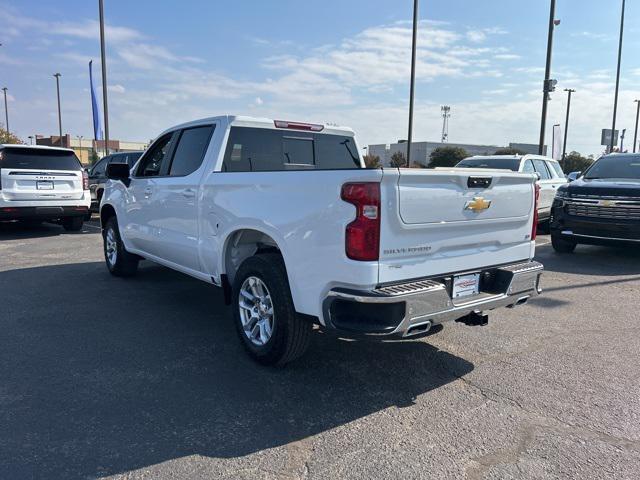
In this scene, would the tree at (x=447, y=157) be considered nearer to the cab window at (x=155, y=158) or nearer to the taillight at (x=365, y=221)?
the cab window at (x=155, y=158)

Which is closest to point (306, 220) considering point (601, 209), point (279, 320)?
point (279, 320)

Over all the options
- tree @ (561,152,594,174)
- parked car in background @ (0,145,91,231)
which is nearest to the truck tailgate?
parked car in background @ (0,145,91,231)

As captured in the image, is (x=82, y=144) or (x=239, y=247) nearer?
(x=239, y=247)

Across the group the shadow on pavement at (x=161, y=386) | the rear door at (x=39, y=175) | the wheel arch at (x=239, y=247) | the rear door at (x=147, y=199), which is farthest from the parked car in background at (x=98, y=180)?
the wheel arch at (x=239, y=247)

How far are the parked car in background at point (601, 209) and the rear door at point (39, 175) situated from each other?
1009 cm

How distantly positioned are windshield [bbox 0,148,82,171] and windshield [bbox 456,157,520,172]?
28.7 ft

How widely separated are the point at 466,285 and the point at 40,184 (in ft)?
33.7

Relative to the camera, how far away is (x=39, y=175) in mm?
10992

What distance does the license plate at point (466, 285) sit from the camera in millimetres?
3635

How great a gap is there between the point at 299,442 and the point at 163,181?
138 inches

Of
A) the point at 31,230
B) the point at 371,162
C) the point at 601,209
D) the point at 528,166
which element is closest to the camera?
the point at 601,209

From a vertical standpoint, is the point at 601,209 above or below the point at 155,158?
below

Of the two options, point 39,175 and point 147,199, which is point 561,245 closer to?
point 147,199

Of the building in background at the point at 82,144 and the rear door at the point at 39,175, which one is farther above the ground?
the building in background at the point at 82,144
